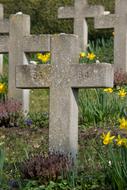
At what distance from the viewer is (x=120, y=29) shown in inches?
482

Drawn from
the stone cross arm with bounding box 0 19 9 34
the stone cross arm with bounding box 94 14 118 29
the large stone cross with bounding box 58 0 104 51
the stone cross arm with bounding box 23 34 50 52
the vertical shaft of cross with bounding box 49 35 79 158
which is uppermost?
the large stone cross with bounding box 58 0 104 51

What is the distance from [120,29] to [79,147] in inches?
226

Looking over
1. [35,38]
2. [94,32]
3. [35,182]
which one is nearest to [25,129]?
[35,38]

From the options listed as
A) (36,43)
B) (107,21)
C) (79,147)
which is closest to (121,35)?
(107,21)

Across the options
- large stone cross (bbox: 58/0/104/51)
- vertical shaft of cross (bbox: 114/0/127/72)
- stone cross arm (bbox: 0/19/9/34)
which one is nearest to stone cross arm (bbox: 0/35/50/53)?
stone cross arm (bbox: 0/19/9/34)

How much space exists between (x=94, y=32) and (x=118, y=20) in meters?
3.97

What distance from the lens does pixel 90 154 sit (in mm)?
6289

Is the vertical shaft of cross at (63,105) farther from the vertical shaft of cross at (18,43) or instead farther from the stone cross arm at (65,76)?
the vertical shaft of cross at (18,43)

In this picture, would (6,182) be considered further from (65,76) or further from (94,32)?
(94,32)

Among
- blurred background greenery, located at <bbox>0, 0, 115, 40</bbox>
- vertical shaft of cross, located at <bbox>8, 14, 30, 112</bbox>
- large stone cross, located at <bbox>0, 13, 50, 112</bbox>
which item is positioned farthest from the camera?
blurred background greenery, located at <bbox>0, 0, 115, 40</bbox>

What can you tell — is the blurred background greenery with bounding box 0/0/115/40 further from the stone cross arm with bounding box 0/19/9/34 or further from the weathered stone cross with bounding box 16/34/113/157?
the weathered stone cross with bounding box 16/34/113/157

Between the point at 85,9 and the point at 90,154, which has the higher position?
the point at 85,9

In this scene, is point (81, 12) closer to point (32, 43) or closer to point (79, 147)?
point (32, 43)

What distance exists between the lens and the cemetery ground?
5.14 m
